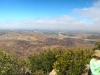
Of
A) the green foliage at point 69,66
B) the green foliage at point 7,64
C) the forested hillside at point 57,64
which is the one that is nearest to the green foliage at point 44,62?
the forested hillside at point 57,64

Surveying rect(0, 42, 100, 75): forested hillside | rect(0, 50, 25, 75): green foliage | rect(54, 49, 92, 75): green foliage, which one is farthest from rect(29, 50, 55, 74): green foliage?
rect(0, 50, 25, 75): green foliage

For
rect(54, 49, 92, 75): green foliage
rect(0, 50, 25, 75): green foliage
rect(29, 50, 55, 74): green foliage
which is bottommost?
rect(29, 50, 55, 74): green foliage

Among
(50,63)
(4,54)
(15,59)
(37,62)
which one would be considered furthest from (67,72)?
(37,62)

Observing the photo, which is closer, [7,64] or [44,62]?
[7,64]

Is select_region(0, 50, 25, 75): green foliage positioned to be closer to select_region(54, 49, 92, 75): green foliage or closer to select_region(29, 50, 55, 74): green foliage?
select_region(54, 49, 92, 75): green foliage

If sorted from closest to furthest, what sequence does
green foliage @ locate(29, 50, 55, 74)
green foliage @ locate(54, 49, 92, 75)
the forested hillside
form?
the forested hillside → green foliage @ locate(54, 49, 92, 75) → green foliage @ locate(29, 50, 55, 74)

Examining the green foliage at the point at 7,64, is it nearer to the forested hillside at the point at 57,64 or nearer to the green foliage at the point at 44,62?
the forested hillside at the point at 57,64

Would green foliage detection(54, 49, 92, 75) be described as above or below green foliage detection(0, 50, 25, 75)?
below

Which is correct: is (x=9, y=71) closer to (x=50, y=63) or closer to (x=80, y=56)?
(x=80, y=56)

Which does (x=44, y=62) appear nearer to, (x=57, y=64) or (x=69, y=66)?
(x=69, y=66)

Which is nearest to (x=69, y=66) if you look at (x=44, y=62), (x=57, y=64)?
(x=57, y=64)

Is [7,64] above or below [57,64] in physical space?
above
